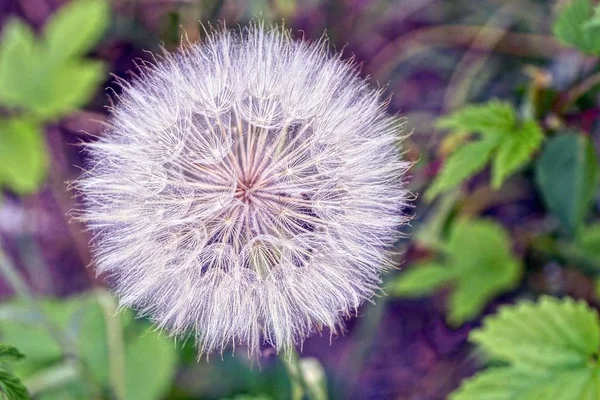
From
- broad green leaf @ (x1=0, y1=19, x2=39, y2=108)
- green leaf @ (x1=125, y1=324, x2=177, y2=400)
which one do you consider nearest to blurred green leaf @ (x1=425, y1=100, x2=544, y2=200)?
green leaf @ (x1=125, y1=324, x2=177, y2=400)

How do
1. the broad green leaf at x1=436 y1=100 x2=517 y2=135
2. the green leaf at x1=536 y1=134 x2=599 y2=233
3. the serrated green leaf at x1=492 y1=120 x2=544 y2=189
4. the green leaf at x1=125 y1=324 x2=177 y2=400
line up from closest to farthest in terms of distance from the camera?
1. the serrated green leaf at x1=492 y1=120 x2=544 y2=189
2. the broad green leaf at x1=436 y1=100 x2=517 y2=135
3. the green leaf at x1=536 y1=134 x2=599 y2=233
4. the green leaf at x1=125 y1=324 x2=177 y2=400

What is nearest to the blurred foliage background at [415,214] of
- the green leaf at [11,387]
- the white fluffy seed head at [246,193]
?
the white fluffy seed head at [246,193]

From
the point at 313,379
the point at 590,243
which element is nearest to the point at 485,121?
the point at 313,379

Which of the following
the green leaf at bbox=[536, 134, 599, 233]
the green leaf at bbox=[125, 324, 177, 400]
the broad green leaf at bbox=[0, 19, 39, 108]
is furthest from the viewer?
the broad green leaf at bbox=[0, 19, 39, 108]

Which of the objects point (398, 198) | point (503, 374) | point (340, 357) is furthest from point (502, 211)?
point (398, 198)

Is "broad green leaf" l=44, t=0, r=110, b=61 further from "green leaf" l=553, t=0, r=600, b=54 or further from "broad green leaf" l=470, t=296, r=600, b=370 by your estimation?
"broad green leaf" l=470, t=296, r=600, b=370

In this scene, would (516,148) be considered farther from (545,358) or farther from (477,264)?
(477,264)
